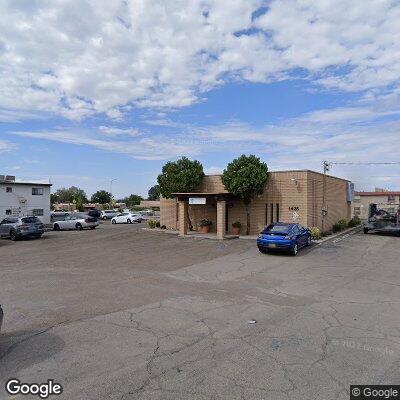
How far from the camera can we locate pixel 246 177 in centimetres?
2483

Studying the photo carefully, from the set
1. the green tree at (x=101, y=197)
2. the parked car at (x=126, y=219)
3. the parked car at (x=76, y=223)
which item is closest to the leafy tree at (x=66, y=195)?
the green tree at (x=101, y=197)

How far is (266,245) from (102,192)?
108337mm

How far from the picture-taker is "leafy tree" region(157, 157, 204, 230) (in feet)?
93.8

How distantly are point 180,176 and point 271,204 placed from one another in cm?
690

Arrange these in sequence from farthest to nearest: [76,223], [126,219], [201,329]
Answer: [126,219], [76,223], [201,329]

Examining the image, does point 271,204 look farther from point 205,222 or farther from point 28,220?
point 28,220

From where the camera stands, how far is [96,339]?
21.1 ft

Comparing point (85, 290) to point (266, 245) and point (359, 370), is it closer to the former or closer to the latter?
point (359, 370)

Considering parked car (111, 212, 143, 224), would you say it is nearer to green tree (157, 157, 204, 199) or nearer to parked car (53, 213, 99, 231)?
parked car (53, 213, 99, 231)

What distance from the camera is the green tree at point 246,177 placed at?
2478 centimetres

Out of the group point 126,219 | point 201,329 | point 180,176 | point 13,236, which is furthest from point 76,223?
point 201,329

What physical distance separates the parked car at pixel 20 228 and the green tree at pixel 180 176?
30.8ft

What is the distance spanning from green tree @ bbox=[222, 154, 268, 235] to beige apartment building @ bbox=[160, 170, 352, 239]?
920 mm

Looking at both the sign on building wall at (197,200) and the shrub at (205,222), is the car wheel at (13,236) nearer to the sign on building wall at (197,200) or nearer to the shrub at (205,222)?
the sign on building wall at (197,200)
